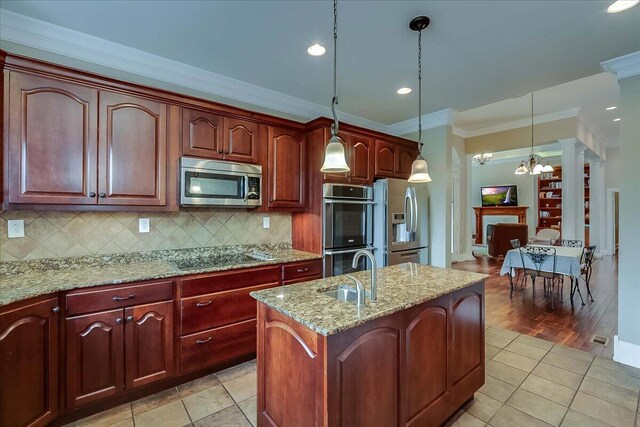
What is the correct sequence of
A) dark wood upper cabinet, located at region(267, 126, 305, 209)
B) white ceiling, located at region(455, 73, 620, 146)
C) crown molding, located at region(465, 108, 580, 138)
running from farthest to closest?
crown molding, located at region(465, 108, 580, 138) → white ceiling, located at region(455, 73, 620, 146) → dark wood upper cabinet, located at region(267, 126, 305, 209)

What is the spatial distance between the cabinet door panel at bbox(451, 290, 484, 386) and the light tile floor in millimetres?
332

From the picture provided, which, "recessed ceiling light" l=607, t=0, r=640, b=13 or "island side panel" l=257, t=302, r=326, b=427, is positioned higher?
"recessed ceiling light" l=607, t=0, r=640, b=13

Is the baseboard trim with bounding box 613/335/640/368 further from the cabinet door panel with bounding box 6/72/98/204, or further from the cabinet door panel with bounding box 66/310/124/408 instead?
the cabinet door panel with bounding box 6/72/98/204

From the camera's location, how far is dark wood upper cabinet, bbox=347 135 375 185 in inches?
135

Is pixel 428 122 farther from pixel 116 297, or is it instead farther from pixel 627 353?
pixel 116 297

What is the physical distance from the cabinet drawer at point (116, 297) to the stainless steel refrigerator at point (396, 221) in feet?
7.61

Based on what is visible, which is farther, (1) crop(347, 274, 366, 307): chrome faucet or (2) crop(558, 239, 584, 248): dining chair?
(2) crop(558, 239, 584, 248): dining chair

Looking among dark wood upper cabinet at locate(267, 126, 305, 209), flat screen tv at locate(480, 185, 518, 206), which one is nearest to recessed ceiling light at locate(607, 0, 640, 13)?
dark wood upper cabinet at locate(267, 126, 305, 209)

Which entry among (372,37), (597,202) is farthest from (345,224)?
(597,202)

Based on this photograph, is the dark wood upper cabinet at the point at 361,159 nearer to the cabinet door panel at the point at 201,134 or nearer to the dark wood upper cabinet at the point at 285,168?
the dark wood upper cabinet at the point at 285,168

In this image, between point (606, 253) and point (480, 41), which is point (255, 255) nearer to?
point (480, 41)

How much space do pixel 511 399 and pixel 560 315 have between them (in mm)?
2334

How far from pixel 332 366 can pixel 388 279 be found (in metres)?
0.91

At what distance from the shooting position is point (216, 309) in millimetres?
2396
